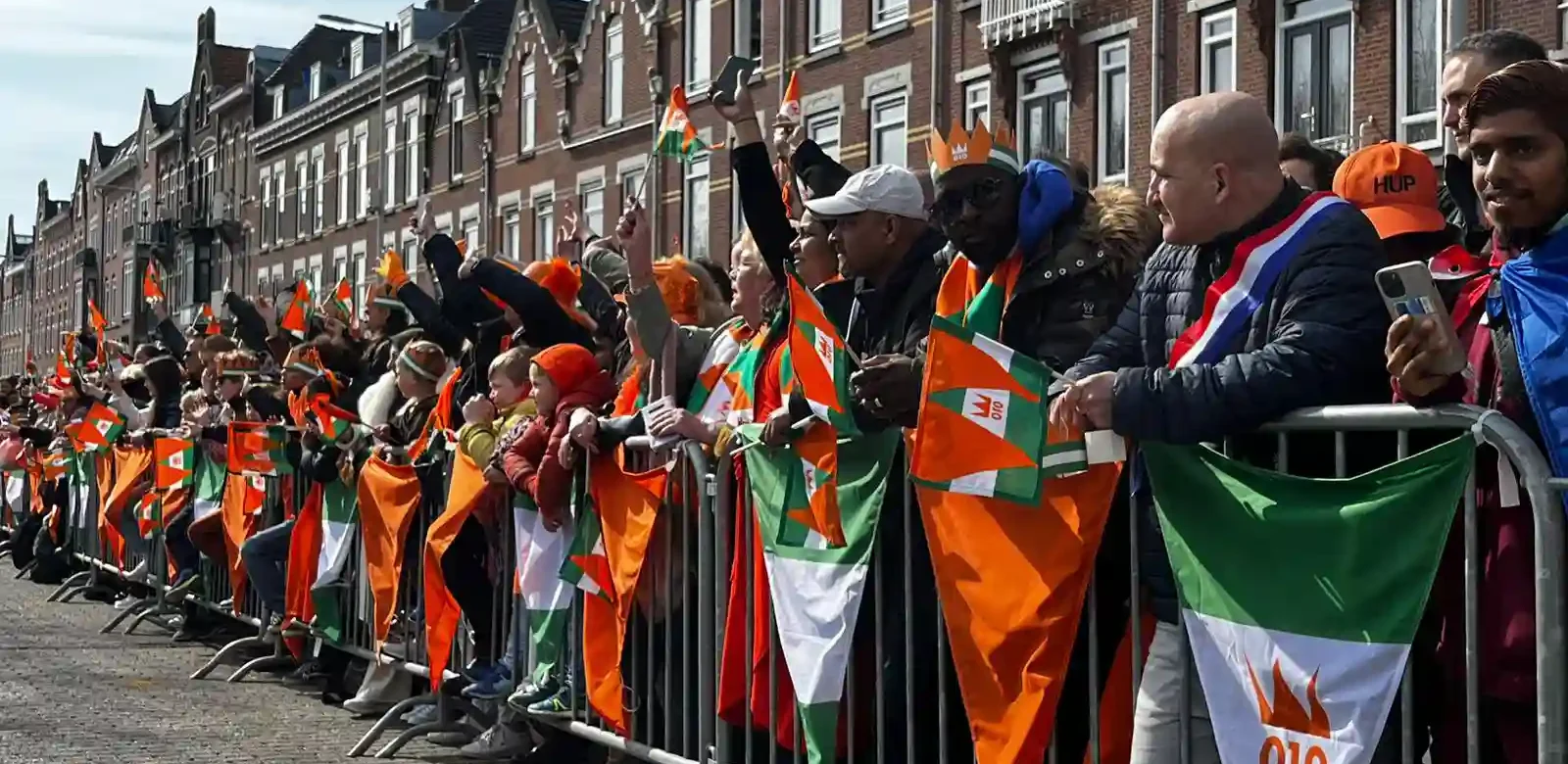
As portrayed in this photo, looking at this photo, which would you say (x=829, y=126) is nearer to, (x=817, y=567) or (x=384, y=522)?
(x=384, y=522)

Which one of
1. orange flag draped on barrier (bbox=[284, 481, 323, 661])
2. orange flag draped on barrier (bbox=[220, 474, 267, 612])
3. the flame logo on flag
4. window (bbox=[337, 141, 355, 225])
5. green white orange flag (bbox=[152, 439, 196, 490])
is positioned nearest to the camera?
the flame logo on flag

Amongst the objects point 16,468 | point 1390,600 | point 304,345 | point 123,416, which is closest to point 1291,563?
point 1390,600

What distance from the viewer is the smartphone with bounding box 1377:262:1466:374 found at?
3.43 m

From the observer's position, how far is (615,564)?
6836mm

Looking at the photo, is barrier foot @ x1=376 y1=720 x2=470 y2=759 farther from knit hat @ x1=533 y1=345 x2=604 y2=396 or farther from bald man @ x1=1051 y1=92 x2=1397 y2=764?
bald man @ x1=1051 y1=92 x2=1397 y2=764

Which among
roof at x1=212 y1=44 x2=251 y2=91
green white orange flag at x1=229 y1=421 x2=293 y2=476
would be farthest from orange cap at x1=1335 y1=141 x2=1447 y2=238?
roof at x1=212 y1=44 x2=251 y2=91

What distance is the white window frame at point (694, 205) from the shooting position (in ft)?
113

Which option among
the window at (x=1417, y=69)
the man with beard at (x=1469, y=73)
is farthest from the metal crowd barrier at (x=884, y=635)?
the window at (x=1417, y=69)

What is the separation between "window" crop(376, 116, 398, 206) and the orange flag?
1800 inches

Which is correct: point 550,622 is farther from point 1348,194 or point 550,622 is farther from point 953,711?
point 1348,194

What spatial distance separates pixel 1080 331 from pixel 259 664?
6965 mm

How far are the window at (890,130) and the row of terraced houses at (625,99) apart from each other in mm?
48

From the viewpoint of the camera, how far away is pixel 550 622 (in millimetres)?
7371

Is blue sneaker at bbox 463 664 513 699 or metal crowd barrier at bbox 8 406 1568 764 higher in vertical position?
metal crowd barrier at bbox 8 406 1568 764
